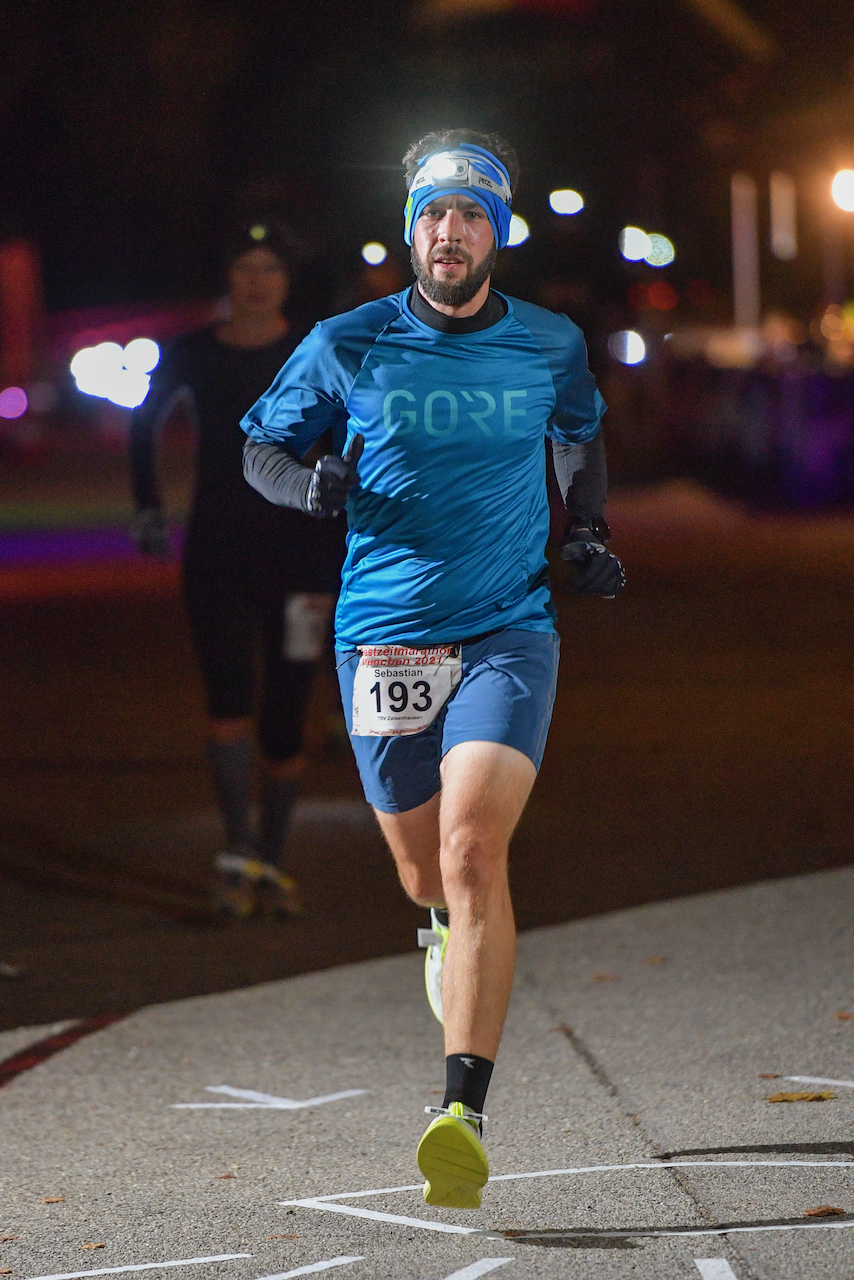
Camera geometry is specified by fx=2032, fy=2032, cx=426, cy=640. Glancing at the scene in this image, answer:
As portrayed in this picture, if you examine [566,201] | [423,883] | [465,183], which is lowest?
[423,883]

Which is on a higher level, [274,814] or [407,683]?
[407,683]

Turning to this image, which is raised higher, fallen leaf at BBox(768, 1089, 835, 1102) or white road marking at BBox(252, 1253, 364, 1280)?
white road marking at BBox(252, 1253, 364, 1280)

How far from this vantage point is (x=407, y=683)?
454cm

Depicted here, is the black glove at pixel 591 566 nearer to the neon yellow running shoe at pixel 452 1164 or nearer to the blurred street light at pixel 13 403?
the neon yellow running shoe at pixel 452 1164

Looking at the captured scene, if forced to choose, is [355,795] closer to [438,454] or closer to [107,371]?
A: [438,454]

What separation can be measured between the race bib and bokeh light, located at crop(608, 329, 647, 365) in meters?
32.3

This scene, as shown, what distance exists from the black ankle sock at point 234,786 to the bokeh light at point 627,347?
2961cm

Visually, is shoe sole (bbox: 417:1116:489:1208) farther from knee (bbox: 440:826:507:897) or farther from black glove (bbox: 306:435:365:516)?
black glove (bbox: 306:435:365:516)

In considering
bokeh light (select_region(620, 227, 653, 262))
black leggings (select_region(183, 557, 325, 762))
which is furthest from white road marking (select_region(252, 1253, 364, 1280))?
bokeh light (select_region(620, 227, 653, 262))

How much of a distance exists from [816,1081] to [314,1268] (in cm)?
184

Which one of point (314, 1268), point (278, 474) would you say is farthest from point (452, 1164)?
point (278, 474)

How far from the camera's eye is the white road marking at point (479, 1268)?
3854 millimetres

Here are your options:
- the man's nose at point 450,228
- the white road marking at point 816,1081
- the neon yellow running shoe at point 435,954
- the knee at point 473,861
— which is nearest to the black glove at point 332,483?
the man's nose at point 450,228

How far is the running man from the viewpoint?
14.7 ft
